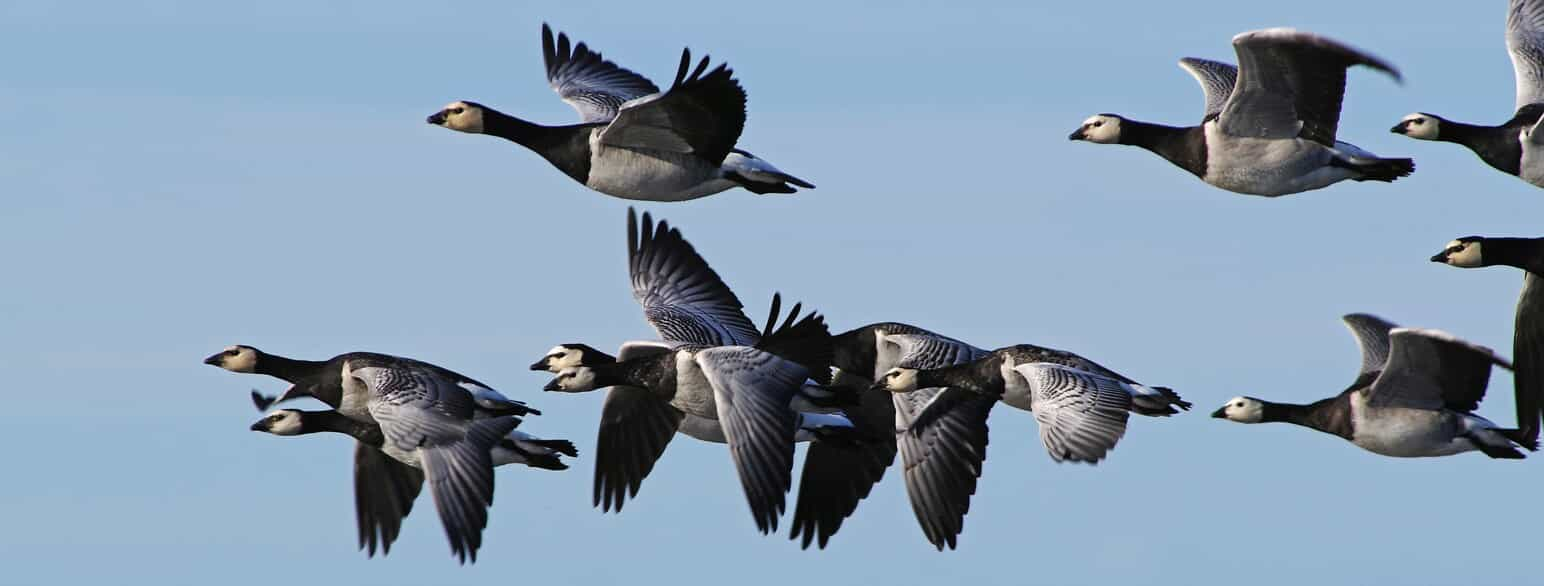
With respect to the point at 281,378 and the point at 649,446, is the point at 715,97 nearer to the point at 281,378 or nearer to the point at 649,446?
the point at 649,446

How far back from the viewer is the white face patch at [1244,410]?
26406 mm

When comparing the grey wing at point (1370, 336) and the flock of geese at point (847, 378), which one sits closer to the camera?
the flock of geese at point (847, 378)

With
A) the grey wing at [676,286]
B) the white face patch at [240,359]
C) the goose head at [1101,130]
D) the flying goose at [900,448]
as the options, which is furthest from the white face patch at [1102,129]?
the white face patch at [240,359]

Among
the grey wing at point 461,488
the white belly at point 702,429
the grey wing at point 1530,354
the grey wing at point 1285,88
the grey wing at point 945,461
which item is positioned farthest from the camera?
the white belly at point 702,429

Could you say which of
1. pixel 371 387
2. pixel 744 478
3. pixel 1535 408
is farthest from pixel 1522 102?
pixel 371 387

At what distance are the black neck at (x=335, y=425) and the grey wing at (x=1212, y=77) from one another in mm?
8314

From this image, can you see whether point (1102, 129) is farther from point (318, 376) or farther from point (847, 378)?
point (318, 376)

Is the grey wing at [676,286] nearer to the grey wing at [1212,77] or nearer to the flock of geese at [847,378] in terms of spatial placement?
the flock of geese at [847,378]

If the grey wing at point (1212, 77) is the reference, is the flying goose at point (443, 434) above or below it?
below

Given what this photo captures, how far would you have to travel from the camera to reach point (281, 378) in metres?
26.7

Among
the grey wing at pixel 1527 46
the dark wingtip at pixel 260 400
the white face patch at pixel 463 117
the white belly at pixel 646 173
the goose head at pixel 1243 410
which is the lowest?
the goose head at pixel 1243 410

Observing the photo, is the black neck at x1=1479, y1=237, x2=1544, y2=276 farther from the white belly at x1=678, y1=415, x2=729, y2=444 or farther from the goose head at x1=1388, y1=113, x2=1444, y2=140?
the white belly at x1=678, y1=415, x2=729, y2=444

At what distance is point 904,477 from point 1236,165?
12.7 ft

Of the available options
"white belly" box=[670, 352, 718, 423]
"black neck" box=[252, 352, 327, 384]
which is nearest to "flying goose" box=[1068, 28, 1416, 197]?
"white belly" box=[670, 352, 718, 423]
